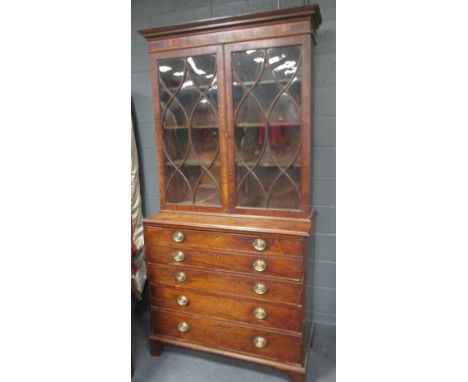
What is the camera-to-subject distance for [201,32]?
153cm

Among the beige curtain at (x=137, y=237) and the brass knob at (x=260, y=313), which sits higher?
the beige curtain at (x=137, y=237)

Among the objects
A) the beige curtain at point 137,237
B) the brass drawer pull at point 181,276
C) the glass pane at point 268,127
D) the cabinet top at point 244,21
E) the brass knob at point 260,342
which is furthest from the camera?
the beige curtain at point 137,237

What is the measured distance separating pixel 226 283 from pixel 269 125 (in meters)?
0.87

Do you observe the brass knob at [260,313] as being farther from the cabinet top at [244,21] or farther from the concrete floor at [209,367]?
the cabinet top at [244,21]

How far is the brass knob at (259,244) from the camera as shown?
148 centimetres

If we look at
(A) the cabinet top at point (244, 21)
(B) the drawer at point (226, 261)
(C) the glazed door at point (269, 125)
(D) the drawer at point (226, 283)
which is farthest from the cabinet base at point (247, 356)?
(A) the cabinet top at point (244, 21)

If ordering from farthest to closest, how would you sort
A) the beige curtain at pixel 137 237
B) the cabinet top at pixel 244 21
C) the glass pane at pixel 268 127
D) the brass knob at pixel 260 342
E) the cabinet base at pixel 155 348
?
the beige curtain at pixel 137 237 → the cabinet base at pixel 155 348 → the brass knob at pixel 260 342 → the glass pane at pixel 268 127 → the cabinet top at pixel 244 21

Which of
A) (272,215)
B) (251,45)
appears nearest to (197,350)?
(272,215)

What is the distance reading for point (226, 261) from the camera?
5.17ft

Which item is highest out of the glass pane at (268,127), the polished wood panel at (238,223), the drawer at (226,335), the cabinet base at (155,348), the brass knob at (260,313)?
the glass pane at (268,127)

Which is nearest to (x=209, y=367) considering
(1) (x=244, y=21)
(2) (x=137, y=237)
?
(2) (x=137, y=237)
